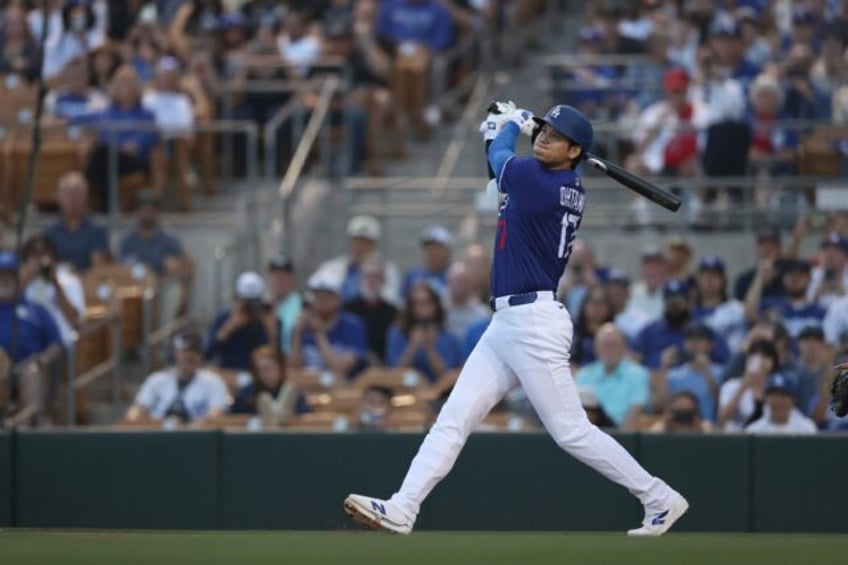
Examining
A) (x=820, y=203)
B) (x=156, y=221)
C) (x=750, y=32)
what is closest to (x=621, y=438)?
(x=820, y=203)

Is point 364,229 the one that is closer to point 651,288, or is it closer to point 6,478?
point 651,288

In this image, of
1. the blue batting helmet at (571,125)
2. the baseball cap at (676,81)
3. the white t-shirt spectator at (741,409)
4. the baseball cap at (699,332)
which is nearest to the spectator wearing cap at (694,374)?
the baseball cap at (699,332)

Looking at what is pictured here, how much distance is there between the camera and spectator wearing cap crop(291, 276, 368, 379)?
14078 mm

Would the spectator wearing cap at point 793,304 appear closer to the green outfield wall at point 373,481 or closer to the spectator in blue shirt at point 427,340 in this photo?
the spectator in blue shirt at point 427,340

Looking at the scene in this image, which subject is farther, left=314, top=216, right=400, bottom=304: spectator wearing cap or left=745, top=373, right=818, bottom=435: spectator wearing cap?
left=314, top=216, right=400, bottom=304: spectator wearing cap

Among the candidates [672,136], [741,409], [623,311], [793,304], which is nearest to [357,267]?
[623,311]

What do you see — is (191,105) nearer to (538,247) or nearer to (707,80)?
(707,80)

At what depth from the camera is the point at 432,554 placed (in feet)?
26.0

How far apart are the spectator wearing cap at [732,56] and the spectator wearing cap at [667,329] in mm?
3418

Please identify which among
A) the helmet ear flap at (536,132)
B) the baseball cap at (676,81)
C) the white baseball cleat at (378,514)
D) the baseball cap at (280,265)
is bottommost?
the white baseball cleat at (378,514)

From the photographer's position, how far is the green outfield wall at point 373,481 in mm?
11531

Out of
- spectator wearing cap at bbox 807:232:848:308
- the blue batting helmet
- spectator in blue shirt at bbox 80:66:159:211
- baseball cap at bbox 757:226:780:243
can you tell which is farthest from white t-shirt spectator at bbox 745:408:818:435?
spectator in blue shirt at bbox 80:66:159:211

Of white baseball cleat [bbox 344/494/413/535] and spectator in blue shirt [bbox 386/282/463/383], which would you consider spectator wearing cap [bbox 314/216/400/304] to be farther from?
white baseball cleat [bbox 344/494/413/535]

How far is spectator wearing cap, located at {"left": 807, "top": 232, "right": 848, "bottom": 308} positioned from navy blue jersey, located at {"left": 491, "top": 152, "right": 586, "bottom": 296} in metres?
5.22
